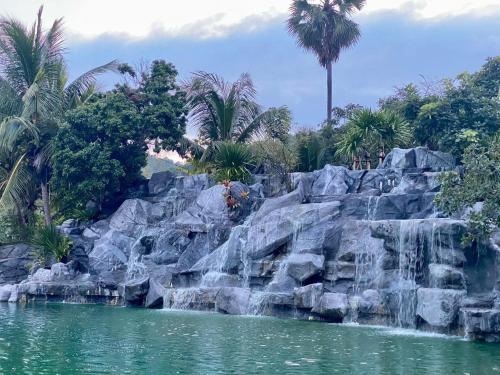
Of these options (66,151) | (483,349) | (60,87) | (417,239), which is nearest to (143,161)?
(66,151)

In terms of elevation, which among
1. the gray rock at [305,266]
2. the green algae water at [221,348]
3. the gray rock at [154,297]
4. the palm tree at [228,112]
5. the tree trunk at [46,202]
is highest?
the palm tree at [228,112]

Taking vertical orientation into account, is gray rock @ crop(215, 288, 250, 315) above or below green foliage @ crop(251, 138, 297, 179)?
below

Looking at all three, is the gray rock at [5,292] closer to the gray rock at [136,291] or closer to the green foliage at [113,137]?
the gray rock at [136,291]

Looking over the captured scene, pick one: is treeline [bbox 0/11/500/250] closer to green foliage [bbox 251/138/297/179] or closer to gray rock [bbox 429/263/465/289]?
green foliage [bbox 251/138/297/179]

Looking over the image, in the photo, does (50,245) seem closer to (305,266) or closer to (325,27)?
(305,266)

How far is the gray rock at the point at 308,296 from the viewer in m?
19.8

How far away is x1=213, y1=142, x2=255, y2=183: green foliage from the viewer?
2964cm

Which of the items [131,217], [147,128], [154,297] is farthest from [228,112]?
[154,297]

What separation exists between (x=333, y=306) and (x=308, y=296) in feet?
2.96

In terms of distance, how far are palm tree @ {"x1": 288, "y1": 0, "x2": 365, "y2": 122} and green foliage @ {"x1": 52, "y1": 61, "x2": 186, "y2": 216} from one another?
7662mm

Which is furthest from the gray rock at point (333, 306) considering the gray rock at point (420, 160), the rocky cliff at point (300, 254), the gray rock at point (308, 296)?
the gray rock at point (420, 160)

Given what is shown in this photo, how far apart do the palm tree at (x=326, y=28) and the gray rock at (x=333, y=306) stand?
56.5 ft

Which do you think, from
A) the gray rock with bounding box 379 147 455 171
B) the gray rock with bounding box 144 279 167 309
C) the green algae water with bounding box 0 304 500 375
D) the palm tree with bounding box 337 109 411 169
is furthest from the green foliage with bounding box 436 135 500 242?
the gray rock with bounding box 144 279 167 309

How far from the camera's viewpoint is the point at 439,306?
57.3 feet
